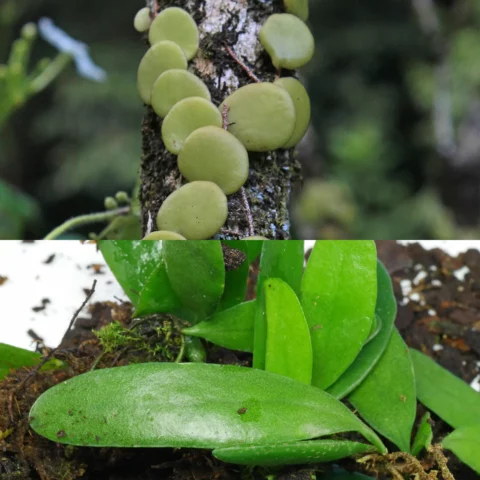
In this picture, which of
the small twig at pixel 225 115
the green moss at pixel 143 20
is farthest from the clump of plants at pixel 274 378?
the green moss at pixel 143 20

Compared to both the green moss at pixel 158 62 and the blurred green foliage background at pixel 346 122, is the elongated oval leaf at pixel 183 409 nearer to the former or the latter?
the green moss at pixel 158 62

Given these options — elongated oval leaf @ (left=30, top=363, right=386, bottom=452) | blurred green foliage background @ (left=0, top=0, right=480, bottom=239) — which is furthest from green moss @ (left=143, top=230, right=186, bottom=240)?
blurred green foliage background @ (left=0, top=0, right=480, bottom=239)

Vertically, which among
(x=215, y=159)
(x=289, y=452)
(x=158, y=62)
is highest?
(x=158, y=62)

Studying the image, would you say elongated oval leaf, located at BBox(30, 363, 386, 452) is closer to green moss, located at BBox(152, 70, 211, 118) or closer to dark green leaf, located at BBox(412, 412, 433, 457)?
dark green leaf, located at BBox(412, 412, 433, 457)

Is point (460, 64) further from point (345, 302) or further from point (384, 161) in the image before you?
point (345, 302)

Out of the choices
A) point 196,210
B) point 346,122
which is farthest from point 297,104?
point 346,122

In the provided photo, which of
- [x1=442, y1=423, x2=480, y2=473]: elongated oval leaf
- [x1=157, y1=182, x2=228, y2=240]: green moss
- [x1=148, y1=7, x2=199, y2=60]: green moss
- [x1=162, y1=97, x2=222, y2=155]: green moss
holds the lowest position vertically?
[x1=442, y1=423, x2=480, y2=473]: elongated oval leaf

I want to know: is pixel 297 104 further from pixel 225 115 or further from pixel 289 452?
pixel 289 452
